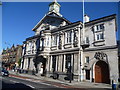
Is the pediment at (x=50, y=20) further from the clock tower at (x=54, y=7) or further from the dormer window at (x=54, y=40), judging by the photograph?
the dormer window at (x=54, y=40)

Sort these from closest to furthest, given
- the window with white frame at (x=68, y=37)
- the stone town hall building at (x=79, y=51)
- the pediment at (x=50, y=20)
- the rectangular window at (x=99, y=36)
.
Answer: the stone town hall building at (x=79, y=51), the rectangular window at (x=99, y=36), the window with white frame at (x=68, y=37), the pediment at (x=50, y=20)

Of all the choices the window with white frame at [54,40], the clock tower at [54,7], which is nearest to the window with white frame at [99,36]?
the window with white frame at [54,40]

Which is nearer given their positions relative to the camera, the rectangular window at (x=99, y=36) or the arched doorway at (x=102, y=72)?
the arched doorway at (x=102, y=72)

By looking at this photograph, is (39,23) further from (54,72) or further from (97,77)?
(97,77)

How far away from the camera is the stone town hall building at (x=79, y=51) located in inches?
725

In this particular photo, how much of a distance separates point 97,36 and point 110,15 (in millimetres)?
3867

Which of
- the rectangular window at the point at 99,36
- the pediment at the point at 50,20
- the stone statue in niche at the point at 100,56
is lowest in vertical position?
the stone statue in niche at the point at 100,56

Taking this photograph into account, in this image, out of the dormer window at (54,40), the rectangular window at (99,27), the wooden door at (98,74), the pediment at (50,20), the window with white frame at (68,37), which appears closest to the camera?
the wooden door at (98,74)

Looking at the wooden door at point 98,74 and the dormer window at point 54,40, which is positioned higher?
the dormer window at point 54,40

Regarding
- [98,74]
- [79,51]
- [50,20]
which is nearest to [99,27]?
[79,51]

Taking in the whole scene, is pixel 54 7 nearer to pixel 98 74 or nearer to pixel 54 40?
pixel 54 40

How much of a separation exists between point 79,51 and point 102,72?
5053mm

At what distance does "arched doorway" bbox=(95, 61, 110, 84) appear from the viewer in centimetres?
1823

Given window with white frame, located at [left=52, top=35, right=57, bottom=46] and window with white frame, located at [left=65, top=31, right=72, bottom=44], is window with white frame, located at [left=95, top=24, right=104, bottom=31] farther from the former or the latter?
window with white frame, located at [left=52, top=35, right=57, bottom=46]
